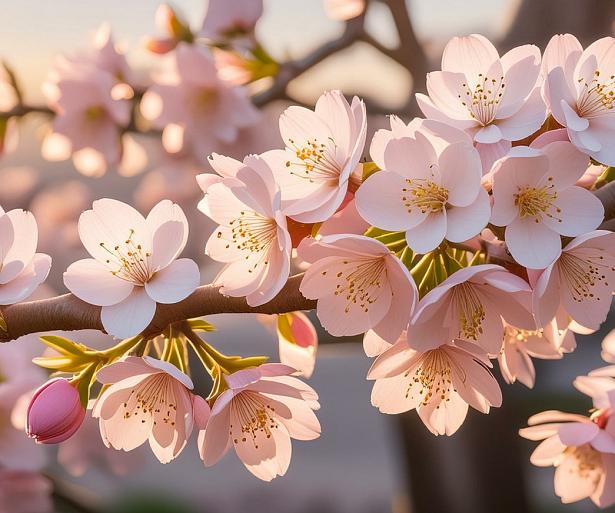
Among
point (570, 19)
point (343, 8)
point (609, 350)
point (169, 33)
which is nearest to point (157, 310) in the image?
point (609, 350)

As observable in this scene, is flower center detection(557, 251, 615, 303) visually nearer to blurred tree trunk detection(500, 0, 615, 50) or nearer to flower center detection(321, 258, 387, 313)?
flower center detection(321, 258, 387, 313)

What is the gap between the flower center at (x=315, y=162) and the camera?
0.69 metres

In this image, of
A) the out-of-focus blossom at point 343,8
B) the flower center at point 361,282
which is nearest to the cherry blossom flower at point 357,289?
the flower center at point 361,282

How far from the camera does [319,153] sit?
2.30 ft

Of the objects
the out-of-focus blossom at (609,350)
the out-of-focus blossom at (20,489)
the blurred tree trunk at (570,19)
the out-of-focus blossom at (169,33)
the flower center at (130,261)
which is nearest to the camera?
the flower center at (130,261)

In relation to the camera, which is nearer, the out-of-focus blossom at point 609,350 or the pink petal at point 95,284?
the pink petal at point 95,284

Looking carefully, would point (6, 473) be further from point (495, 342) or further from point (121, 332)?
point (495, 342)

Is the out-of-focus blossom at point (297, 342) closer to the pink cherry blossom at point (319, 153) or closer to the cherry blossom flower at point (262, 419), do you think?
the cherry blossom flower at point (262, 419)

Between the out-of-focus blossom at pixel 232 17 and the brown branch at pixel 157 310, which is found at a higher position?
the brown branch at pixel 157 310

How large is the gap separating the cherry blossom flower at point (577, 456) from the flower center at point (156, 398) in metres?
0.38

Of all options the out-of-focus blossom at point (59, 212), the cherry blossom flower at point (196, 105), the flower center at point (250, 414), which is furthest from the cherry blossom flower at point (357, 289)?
the out-of-focus blossom at point (59, 212)

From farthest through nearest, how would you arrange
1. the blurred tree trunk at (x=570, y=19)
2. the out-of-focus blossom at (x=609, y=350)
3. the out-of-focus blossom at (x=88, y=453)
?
the out-of-focus blossom at (x=88, y=453), the blurred tree trunk at (x=570, y=19), the out-of-focus blossom at (x=609, y=350)

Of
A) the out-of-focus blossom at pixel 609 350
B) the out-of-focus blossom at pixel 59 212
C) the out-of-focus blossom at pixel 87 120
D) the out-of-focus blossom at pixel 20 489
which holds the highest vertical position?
the out-of-focus blossom at pixel 609 350

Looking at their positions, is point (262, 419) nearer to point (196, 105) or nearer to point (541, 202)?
point (541, 202)
